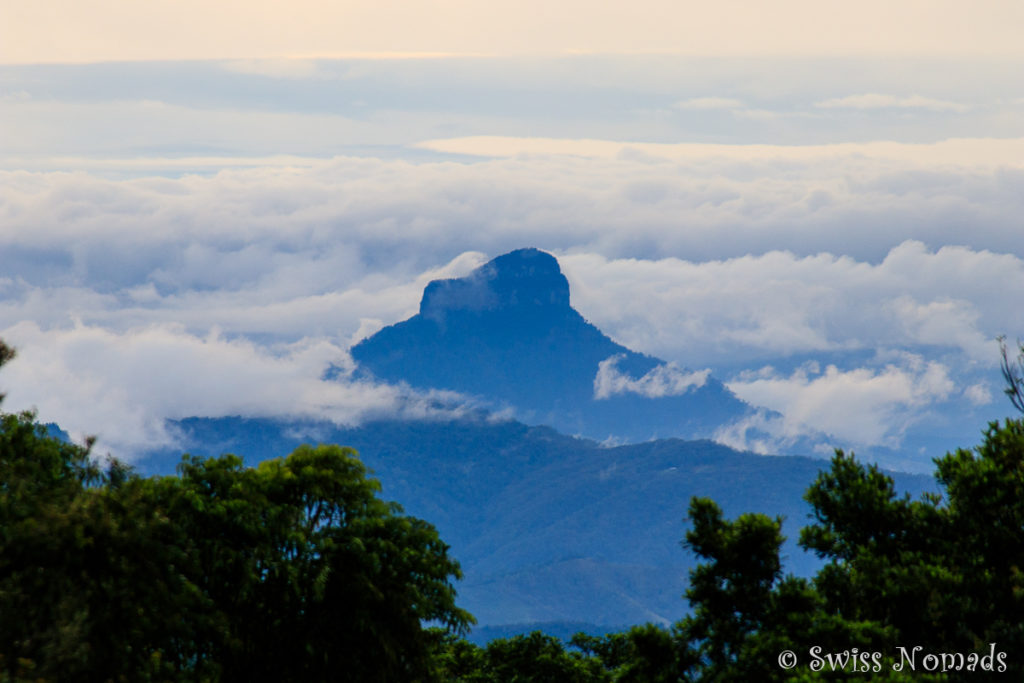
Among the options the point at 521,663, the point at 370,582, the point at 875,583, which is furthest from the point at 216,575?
the point at 521,663

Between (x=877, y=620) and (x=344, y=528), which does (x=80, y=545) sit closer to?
(x=344, y=528)

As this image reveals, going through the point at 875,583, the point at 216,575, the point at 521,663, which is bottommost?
the point at 875,583

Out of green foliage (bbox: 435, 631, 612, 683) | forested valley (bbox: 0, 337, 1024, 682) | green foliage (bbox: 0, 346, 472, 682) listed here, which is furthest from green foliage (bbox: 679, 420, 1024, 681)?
green foliage (bbox: 435, 631, 612, 683)

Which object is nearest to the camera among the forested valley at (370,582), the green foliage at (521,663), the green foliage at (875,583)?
the forested valley at (370,582)

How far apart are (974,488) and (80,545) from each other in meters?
36.1

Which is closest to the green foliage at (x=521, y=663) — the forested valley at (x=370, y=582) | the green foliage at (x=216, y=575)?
A: the forested valley at (x=370, y=582)

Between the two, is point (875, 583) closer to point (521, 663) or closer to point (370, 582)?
point (370, 582)

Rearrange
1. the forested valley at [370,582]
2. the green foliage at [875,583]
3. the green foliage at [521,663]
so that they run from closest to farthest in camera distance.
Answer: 1. the forested valley at [370,582]
2. the green foliage at [875,583]
3. the green foliage at [521,663]

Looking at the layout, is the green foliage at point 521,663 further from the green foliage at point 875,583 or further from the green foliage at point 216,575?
the green foliage at point 875,583

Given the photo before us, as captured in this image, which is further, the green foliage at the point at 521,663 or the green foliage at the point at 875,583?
the green foliage at the point at 521,663

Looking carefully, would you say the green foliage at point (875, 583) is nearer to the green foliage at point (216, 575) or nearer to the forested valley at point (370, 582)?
the forested valley at point (370, 582)

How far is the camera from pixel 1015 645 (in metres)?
41.7

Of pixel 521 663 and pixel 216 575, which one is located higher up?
pixel 521 663

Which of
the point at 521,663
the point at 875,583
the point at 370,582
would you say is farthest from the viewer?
the point at 521,663
